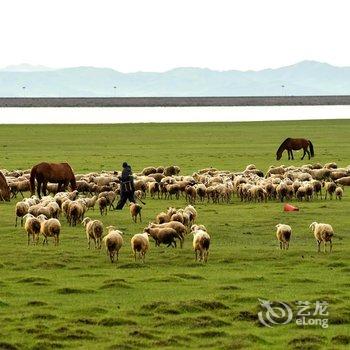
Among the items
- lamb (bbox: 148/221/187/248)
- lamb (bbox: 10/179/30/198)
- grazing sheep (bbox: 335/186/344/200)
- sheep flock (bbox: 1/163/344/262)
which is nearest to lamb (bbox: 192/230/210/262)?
sheep flock (bbox: 1/163/344/262)

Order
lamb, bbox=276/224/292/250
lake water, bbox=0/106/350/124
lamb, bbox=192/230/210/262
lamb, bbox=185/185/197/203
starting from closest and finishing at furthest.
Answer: lamb, bbox=192/230/210/262
lamb, bbox=276/224/292/250
lamb, bbox=185/185/197/203
lake water, bbox=0/106/350/124

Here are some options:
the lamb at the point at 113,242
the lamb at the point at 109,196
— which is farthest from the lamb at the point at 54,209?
the lamb at the point at 113,242

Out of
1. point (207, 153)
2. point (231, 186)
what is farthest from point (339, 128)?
point (231, 186)

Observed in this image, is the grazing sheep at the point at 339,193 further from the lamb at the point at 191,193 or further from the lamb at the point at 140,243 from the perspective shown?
the lamb at the point at 140,243

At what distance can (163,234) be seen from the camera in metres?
21.6

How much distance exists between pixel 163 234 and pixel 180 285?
388 centimetres

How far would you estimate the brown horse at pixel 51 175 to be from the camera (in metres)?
32.0

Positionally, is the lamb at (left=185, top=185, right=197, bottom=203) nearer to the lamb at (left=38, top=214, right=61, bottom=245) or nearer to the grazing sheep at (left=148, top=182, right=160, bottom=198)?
the grazing sheep at (left=148, top=182, right=160, bottom=198)

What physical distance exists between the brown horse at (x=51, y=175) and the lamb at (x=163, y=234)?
1074 centimetres

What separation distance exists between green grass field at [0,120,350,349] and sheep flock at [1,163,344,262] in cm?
33

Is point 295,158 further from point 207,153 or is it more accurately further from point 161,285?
point 161,285

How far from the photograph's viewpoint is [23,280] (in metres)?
18.1

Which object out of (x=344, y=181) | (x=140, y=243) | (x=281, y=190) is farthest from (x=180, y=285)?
(x=344, y=181)

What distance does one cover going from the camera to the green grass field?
14.3m
